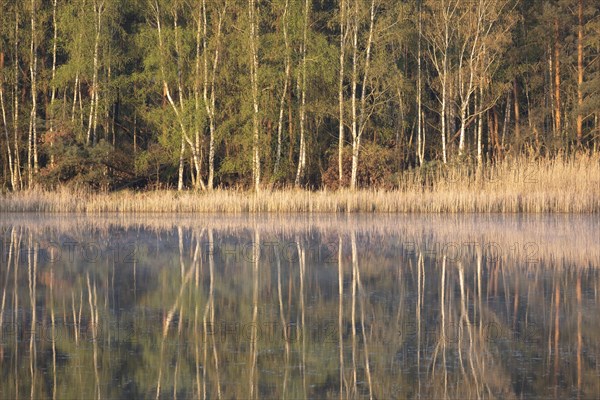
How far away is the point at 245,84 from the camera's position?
33312 mm

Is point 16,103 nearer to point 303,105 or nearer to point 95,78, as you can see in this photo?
point 95,78

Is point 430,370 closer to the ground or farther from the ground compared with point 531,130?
closer to the ground

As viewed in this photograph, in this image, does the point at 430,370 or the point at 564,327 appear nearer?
the point at 430,370

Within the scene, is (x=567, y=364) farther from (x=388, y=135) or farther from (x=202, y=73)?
(x=388, y=135)

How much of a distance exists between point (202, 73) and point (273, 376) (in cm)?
2783

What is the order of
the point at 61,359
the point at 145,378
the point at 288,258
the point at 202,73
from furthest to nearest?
the point at 202,73 < the point at 288,258 < the point at 61,359 < the point at 145,378

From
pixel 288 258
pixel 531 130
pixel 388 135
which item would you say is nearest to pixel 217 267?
pixel 288 258

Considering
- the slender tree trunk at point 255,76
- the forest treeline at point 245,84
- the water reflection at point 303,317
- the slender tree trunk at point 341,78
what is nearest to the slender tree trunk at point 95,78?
the forest treeline at point 245,84

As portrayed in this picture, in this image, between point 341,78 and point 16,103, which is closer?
point 341,78

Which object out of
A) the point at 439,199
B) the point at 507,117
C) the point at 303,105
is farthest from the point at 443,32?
the point at 439,199

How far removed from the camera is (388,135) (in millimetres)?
36688

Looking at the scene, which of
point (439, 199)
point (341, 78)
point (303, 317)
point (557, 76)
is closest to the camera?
point (303, 317)

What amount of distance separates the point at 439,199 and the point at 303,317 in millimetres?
14560

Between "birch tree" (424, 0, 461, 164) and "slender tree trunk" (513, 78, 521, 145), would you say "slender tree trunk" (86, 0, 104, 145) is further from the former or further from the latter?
"slender tree trunk" (513, 78, 521, 145)
